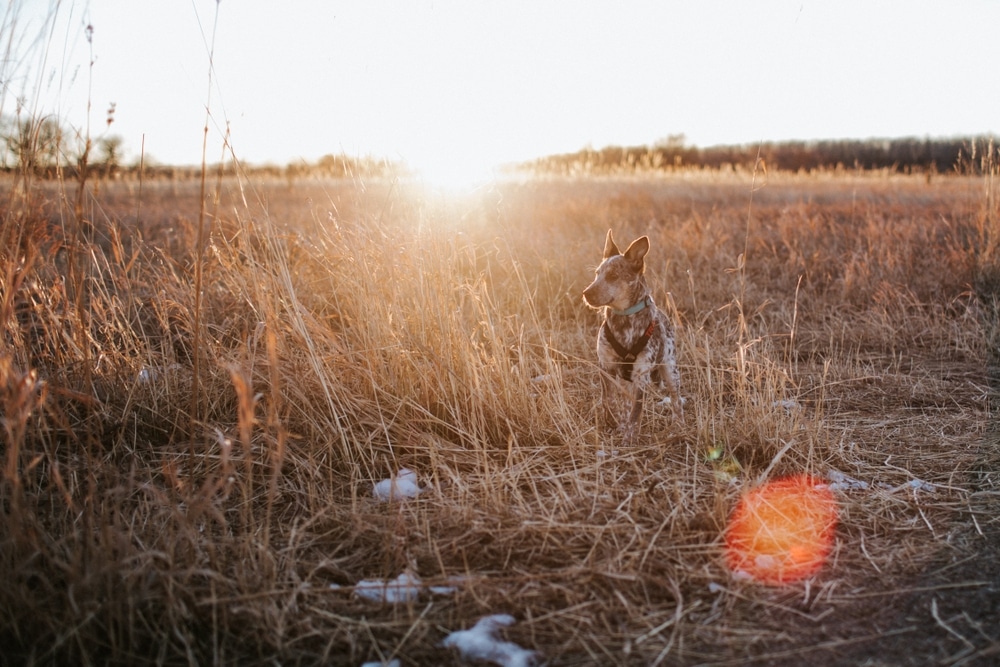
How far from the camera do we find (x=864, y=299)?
20.5ft

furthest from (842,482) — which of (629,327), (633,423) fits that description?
(629,327)

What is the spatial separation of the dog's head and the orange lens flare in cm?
145

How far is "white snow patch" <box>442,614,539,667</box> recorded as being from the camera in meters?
1.81

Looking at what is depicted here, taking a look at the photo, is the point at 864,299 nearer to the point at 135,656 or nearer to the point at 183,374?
the point at 183,374

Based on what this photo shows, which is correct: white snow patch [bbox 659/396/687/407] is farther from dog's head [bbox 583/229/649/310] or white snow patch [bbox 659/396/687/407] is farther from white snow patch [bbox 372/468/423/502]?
white snow patch [bbox 372/468/423/502]

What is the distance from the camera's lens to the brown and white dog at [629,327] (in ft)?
12.5

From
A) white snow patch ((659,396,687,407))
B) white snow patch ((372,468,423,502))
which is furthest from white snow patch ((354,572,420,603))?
white snow patch ((659,396,687,407))

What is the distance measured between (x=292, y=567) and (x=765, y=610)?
153cm

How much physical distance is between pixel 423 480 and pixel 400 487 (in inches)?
5.2

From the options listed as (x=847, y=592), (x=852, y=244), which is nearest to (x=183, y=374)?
(x=847, y=592)

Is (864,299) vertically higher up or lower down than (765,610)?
higher up

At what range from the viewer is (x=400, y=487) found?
271 cm

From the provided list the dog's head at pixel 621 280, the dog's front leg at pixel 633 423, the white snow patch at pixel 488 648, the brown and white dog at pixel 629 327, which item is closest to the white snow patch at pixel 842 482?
the dog's front leg at pixel 633 423

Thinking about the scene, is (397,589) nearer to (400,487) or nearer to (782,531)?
(400,487)
